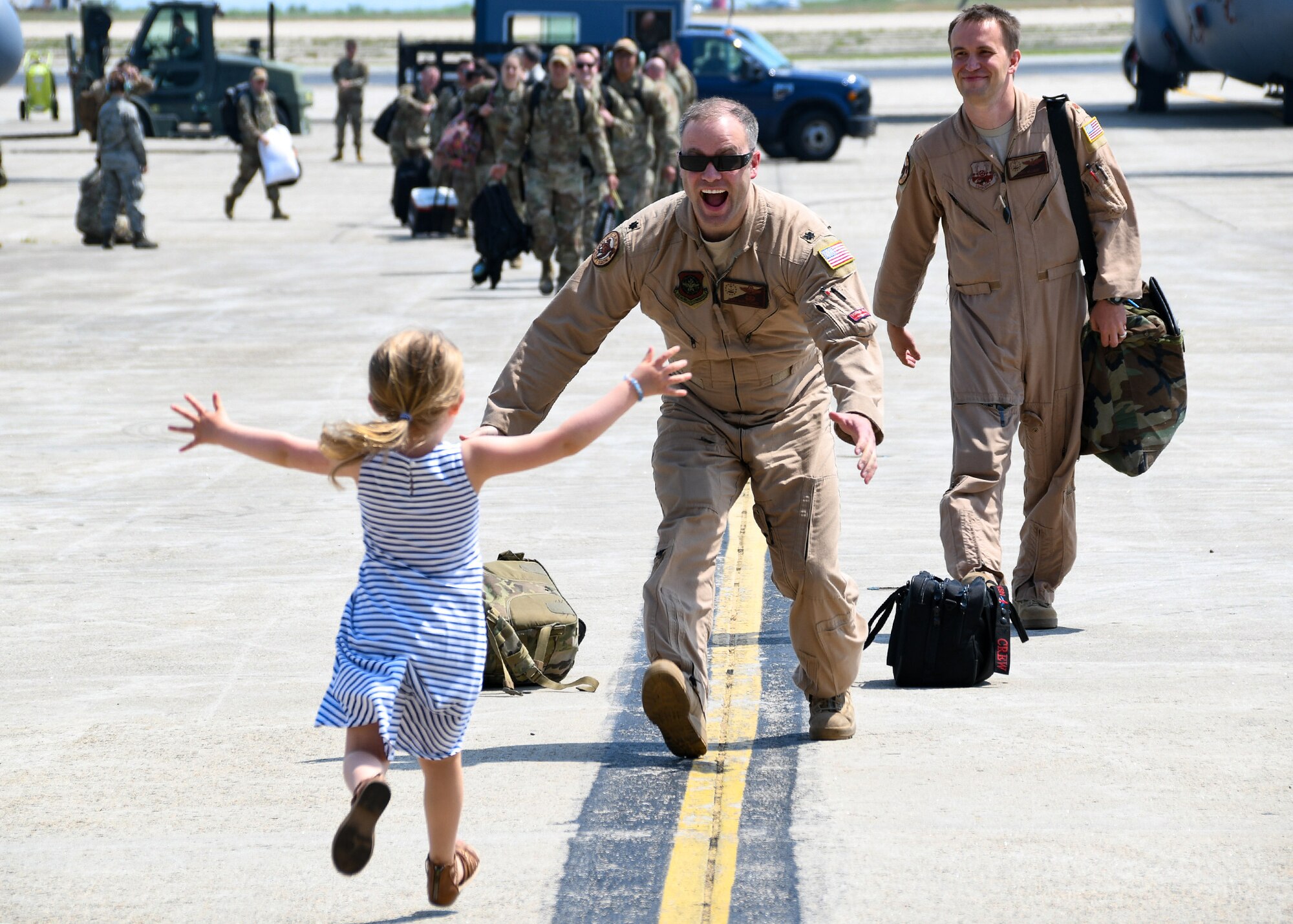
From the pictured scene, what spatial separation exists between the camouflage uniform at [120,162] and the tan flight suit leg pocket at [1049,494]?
568 inches

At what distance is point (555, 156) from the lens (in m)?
15.5

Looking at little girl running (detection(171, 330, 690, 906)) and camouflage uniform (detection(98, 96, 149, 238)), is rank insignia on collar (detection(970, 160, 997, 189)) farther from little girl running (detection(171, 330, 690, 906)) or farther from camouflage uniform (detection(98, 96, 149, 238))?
camouflage uniform (detection(98, 96, 149, 238))

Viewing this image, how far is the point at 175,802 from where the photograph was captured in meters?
4.59

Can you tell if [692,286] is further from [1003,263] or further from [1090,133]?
[1090,133]

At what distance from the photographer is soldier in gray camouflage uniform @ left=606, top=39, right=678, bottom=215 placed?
17.3m

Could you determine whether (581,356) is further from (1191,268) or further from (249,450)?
(1191,268)

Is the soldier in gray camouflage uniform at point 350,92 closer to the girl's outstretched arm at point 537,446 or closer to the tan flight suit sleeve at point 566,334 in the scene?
the tan flight suit sleeve at point 566,334

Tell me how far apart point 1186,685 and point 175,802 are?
3.05 meters

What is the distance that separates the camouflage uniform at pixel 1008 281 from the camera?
590 cm

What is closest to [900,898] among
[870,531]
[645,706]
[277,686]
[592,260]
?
[645,706]

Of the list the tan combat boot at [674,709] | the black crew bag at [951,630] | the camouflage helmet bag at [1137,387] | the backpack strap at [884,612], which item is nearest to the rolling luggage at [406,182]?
the camouflage helmet bag at [1137,387]

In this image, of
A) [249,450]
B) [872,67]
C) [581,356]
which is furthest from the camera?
[872,67]

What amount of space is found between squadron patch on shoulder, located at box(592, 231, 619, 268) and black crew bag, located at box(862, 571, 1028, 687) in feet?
4.76

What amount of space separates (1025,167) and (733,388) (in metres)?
1.57
